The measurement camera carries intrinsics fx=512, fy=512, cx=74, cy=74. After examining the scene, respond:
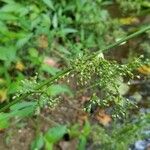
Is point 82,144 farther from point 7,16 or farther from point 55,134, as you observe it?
point 7,16

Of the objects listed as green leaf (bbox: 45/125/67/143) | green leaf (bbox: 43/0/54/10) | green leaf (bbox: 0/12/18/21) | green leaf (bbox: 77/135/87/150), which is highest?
green leaf (bbox: 0/12/18/21)

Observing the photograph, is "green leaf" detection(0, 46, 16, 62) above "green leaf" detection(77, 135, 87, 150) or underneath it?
above

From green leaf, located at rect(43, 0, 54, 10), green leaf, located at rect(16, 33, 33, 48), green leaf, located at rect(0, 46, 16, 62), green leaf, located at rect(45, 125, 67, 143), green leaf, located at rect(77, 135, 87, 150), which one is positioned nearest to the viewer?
green leaf, located at rect(45, 125, 67, 143)

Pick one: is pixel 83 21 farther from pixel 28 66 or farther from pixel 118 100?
pixel 118 100

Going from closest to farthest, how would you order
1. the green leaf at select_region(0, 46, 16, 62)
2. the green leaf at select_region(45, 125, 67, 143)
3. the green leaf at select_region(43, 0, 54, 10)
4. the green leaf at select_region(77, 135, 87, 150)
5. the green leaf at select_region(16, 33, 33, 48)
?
the green leaf at select_region(45, 125, 67, 143) < the green leaf at select_region(77, 135, 87, 150) < the green leaf at select_region(0, 46, 16, 62) < the green leaf at select_region(16, 33, 33, 48) < the green leaf at select_region(43, 0, 54, 10)

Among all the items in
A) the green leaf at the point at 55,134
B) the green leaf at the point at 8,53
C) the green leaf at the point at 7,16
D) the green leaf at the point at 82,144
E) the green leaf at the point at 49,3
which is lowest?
the green leaf at the point at 82,144

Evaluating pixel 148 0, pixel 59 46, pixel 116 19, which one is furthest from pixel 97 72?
pixel 148 0

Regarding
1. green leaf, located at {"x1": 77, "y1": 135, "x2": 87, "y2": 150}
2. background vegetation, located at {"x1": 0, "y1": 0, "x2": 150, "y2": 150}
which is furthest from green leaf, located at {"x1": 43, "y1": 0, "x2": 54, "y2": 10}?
green leaf, located at {"x1": 77, "y1": 135, "x2": 87, "y2": 150}

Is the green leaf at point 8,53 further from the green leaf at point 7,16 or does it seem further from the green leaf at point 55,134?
the green leaf at point 55,134

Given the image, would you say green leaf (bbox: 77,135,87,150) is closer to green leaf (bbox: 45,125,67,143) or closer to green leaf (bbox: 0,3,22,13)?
green leaf (bbox: 45,125,67,143)

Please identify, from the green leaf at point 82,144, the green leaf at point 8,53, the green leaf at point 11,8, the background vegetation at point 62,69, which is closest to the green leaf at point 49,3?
the background vegetation at point 62,69

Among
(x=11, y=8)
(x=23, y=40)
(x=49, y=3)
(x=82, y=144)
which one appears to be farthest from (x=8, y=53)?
(x=82, y=144)
